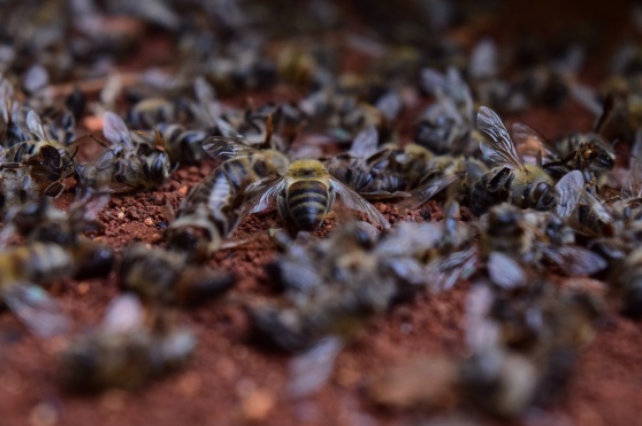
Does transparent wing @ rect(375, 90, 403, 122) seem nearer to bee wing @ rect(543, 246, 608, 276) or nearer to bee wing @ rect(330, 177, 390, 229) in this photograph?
bee wing @ rect(330, 177, 390, 229)

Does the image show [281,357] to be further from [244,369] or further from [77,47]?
[77,47]

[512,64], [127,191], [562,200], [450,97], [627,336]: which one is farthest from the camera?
[512,64]

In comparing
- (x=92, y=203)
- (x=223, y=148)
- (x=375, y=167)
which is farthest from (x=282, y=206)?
(x=92, y=203)

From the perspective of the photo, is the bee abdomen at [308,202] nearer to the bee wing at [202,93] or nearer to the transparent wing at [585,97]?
the bee wing at [202,93]

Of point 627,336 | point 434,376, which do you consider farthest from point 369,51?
point 434,376

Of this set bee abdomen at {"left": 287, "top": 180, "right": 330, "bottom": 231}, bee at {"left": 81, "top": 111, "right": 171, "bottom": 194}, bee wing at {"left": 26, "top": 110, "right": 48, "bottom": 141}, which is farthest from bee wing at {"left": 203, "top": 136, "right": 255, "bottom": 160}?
bee wing at {"left": 26, "top": 110, "right": 48, "bottom": 141}

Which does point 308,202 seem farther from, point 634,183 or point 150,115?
point 634,183
